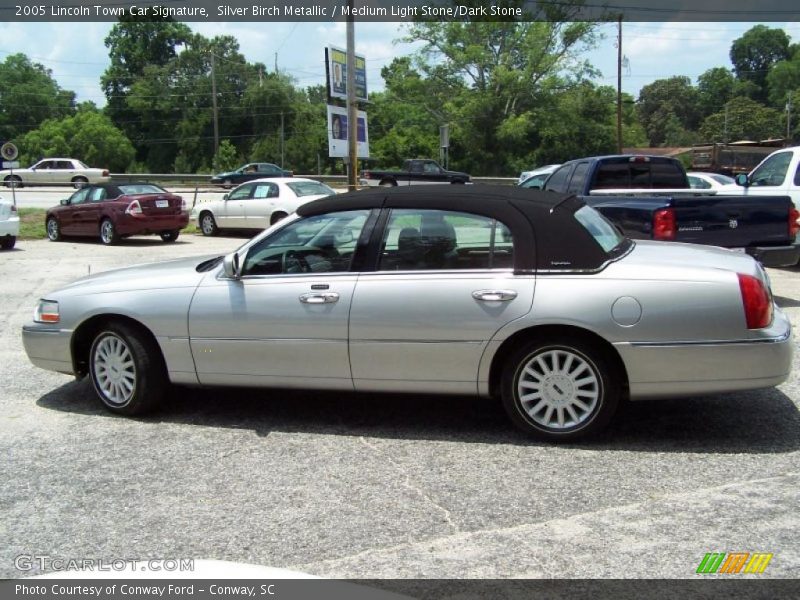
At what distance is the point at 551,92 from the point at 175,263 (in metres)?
50.5

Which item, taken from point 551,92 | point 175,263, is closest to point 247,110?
point 551,92

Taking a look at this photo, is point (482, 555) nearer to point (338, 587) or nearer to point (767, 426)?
point (338, 587)

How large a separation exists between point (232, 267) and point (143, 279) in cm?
73

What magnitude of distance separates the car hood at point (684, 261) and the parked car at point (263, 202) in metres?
14.2

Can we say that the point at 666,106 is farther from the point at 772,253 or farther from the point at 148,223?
the point at 772,253

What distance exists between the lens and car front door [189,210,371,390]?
4961mm

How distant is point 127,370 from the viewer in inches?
213

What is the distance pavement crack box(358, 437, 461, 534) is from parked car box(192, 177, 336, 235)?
571 inches

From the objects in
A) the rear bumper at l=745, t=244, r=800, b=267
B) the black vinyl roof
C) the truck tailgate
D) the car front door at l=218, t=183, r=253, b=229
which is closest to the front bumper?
the black vinyl roof

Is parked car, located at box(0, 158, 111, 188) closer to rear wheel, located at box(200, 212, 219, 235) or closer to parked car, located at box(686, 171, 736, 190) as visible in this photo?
rear wheel, located at box(200, 212, 219, 235)

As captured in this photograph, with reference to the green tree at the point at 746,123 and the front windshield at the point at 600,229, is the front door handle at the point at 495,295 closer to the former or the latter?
the front windshield at the point at 600,229

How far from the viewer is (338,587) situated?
2.19 metres

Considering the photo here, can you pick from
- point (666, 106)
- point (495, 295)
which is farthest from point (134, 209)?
point (666, 106)

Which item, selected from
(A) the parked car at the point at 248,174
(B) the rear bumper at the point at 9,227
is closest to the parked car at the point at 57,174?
(A) the parked car at the point at 248,174
